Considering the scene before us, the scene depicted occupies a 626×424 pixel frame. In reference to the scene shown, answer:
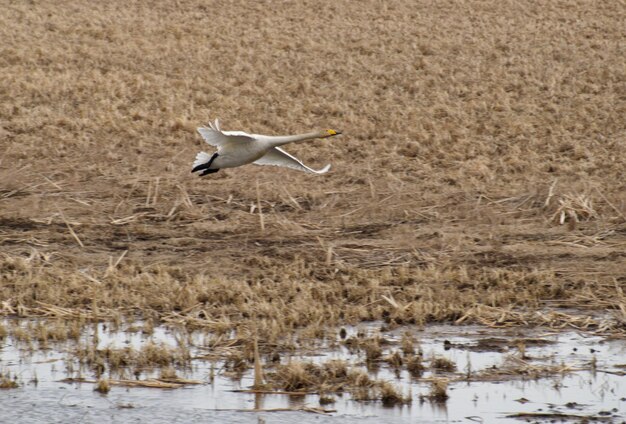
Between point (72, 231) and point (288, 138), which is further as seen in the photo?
point (72, 231)

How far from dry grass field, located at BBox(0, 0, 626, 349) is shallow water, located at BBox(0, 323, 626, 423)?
764 mm

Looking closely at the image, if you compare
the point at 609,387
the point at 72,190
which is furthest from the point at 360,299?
the point at 72,190

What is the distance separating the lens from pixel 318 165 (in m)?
16.8

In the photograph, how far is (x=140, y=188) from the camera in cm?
1546

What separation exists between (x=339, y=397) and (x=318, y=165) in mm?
8214

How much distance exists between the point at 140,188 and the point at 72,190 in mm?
851

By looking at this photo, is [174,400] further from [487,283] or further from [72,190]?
[72,190]

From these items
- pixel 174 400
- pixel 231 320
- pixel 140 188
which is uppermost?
pixel 140 188

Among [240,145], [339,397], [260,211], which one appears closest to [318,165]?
[260,211]

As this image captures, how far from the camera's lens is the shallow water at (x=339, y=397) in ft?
27.8

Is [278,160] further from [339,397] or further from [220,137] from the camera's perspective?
[339,397]

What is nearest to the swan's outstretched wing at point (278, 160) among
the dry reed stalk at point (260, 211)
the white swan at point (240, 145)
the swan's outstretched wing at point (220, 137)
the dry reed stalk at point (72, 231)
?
the white swan at point (240, 145)

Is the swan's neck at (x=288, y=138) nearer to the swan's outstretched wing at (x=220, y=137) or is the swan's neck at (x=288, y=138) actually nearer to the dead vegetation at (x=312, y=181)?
the swan's outstretched wing at (x=220, y=137)

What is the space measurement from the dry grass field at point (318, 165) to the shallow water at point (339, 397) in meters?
0.76
